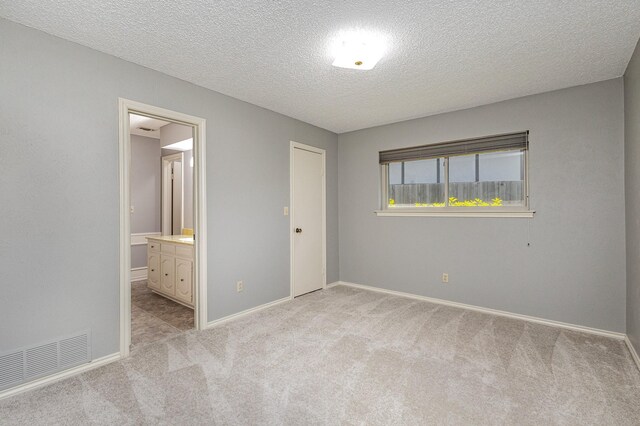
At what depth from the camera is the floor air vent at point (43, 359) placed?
197 centimetres

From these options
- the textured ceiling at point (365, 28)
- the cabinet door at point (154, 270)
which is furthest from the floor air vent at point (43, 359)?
the textured ceiling at point (365, 28)

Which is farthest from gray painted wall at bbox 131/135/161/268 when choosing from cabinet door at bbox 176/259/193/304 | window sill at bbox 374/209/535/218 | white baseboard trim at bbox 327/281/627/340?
window sill at bbox 374/209/535/218

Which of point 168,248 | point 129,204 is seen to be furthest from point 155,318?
point 129,204

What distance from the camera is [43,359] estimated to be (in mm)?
2105

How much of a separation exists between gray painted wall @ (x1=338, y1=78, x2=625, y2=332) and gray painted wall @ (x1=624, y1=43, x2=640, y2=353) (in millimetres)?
160

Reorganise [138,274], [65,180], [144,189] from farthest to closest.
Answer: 1. [144,189]
2. [138,274]
3. [65,180]

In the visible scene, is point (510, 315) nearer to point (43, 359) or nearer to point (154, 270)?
point (43, 359)

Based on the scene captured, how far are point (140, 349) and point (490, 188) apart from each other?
409cm

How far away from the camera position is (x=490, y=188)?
372 centimetres

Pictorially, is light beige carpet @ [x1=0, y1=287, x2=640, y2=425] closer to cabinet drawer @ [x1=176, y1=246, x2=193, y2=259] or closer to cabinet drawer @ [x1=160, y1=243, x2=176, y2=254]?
cabinet drawer @ [x1=176, y1=246, x2=193, y2=259]

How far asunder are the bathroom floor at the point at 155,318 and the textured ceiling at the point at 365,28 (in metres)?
2.48

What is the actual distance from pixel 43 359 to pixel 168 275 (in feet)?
6.46

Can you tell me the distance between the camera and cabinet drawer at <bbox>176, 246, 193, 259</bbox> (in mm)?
3645

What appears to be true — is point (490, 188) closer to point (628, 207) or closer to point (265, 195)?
point (628, 207)
